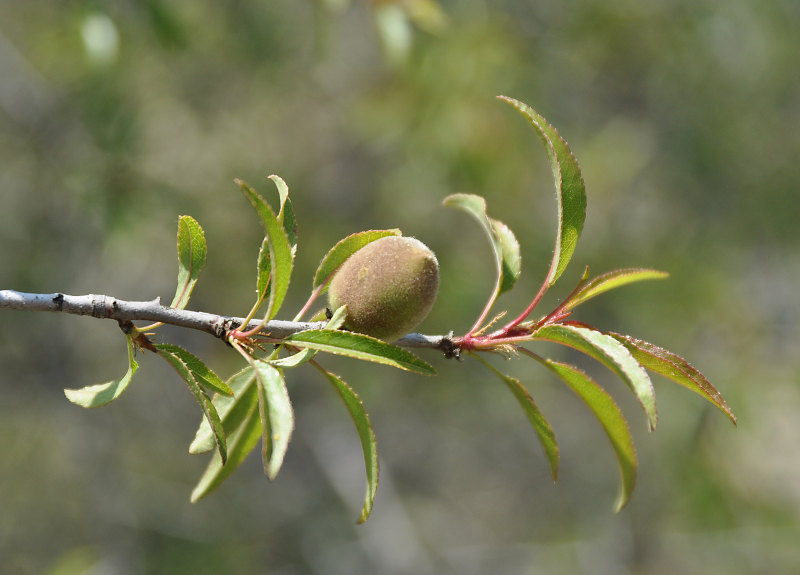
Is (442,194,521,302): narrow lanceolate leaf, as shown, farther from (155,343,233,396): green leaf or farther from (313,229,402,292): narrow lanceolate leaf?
(155,343,233,396): green leaf

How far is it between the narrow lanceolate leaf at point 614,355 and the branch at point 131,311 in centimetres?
27

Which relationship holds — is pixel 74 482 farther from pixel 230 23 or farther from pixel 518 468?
pixel 518 468

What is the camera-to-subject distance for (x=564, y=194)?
87 cm

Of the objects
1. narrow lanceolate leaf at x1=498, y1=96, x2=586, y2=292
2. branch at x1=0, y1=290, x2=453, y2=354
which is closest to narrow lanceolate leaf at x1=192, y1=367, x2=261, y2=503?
branch at x1=0, y1=290, x2=453, y2=354

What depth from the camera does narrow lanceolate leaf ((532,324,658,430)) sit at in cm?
69

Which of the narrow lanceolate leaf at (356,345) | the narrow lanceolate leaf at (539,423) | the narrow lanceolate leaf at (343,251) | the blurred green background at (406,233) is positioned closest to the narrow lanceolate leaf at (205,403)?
the narrow lanceolate leaf at (356,345)

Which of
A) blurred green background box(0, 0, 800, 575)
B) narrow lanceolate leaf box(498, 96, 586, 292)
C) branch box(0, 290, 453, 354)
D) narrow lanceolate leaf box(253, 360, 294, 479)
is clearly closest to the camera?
narrow lanceolate leaf box(253, 360, 294, 479)

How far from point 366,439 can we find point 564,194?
37cm

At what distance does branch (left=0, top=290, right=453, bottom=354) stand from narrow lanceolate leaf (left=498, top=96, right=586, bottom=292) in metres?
0.30

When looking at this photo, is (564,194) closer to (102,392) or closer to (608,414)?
(608,414)

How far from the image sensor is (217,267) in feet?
11.0

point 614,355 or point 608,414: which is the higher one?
point 614,355

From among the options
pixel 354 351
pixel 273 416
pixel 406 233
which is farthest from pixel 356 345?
pixel 406 233

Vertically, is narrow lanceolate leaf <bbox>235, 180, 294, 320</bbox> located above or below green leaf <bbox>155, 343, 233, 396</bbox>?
above
